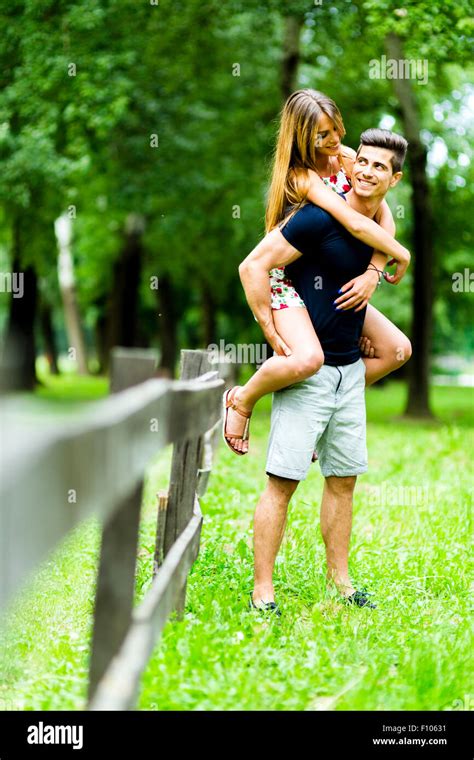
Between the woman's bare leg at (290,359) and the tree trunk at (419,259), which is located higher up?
the tree trunk at (419,259)

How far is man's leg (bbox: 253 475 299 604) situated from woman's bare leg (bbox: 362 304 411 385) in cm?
70

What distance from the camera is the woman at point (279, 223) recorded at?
4.32m

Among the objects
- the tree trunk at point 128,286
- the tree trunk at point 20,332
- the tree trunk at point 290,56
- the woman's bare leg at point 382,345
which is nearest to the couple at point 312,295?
the woman's bare leg at point 382,345

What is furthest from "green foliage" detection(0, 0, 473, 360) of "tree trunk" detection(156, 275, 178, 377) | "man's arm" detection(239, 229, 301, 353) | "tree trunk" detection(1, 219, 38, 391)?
"man's arm" detection(239, 229, 301, 353)

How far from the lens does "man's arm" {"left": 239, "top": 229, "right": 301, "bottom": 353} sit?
14.1 ft

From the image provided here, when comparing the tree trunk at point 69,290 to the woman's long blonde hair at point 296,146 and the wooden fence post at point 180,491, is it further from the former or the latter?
the woman's long blonde hair at point 296,146

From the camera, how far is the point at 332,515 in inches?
183

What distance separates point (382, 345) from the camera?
472 centimetres

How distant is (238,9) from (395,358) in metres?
12.6

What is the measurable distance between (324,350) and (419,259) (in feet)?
43.2

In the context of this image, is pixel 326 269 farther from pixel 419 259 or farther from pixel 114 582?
pixel 419 259

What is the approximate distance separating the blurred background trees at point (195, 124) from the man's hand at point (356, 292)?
6475mm

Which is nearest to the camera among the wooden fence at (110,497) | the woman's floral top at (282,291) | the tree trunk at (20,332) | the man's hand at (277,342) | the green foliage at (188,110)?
the wooden fence at (110,497)
